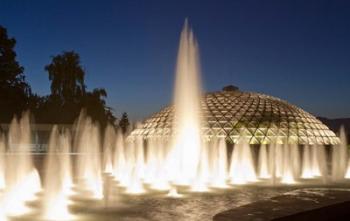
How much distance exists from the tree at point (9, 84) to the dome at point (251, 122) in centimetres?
957

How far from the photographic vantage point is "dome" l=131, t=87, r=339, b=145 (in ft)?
103

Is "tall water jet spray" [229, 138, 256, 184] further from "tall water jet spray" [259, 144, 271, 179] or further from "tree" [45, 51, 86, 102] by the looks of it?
"tree" [45, 51, 86, 102]

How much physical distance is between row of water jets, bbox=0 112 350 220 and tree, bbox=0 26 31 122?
3235 millimetres

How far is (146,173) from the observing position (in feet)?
59.4

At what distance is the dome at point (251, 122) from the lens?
1238 inches

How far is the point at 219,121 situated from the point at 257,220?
27.0 m

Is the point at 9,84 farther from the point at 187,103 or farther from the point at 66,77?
the point at 187,103

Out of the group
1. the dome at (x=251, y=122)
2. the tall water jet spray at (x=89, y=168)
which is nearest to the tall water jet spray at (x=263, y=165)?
the tall water jet spray at (x=89, y=168)

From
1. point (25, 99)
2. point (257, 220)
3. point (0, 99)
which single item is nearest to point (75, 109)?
point (25, 99)

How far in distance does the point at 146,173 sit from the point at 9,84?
2231 centimetres

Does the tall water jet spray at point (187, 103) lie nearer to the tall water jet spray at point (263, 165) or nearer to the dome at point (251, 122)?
the tall water jet spray at point (263, 165)

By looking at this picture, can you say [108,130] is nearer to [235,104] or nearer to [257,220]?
[235,104]

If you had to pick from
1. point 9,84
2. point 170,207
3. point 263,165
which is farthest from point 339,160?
point 9,84

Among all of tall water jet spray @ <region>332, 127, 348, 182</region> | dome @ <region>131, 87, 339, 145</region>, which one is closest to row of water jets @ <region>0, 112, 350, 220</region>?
tall water jet spray @ <region>332, 127, 348, 182</region>
